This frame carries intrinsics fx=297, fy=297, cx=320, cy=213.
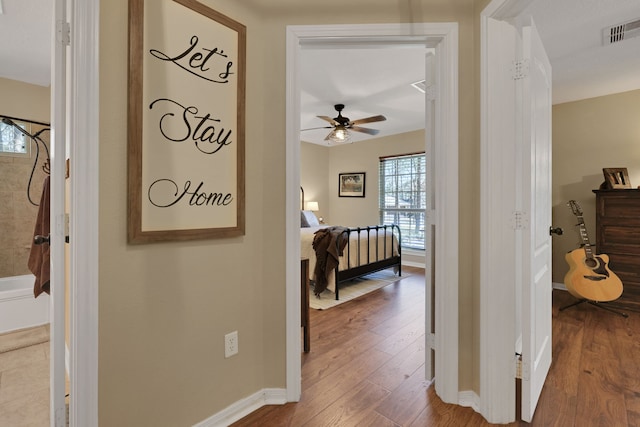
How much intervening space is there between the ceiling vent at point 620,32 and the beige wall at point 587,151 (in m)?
1.50

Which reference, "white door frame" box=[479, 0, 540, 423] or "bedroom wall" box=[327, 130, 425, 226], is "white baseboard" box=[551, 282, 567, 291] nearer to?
"bedroom wall" box=[327, 130, 425, 226]

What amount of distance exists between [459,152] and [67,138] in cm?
Answer: 180

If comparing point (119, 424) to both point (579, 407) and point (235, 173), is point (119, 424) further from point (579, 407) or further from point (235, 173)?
point (579, 407)

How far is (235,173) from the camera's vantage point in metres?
1.52

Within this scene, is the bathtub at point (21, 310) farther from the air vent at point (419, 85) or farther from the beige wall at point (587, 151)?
the beige wall at point (587, 151)

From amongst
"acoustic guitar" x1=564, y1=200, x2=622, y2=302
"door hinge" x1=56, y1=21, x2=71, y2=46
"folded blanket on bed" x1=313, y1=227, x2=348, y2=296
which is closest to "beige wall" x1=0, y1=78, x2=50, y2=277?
"door hinge" x1=56, y1=21, x2=71, y2=46

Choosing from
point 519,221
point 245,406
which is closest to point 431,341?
point 519,221

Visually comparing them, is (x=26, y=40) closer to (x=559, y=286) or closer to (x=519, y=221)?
(x=519, y=221)

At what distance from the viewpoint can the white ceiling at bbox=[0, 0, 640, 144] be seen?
2.06 metres

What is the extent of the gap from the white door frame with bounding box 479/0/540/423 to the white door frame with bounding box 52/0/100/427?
1726mm

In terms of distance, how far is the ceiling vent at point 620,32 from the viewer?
2225mm

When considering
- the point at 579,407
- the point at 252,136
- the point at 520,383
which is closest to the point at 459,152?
the point at 252,136

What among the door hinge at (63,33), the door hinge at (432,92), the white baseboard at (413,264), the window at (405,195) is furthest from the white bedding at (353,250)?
the door hinge at (63,33)

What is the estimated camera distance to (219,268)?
1.48 m
